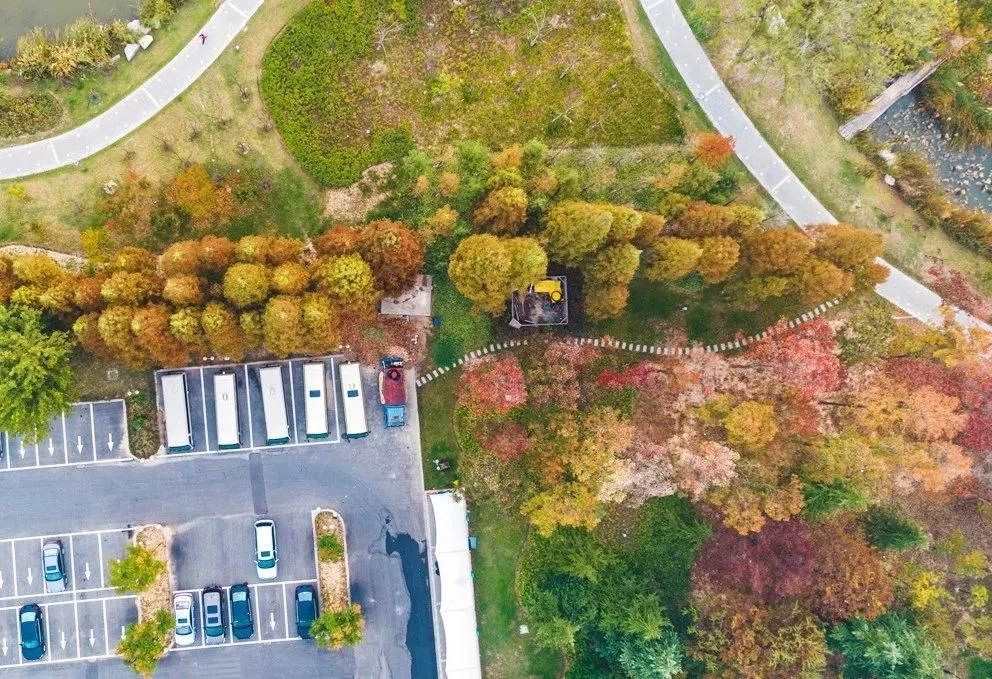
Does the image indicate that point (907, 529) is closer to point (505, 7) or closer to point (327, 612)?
point (327, 612)

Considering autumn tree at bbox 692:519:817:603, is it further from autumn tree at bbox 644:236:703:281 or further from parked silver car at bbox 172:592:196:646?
parked silver car at bbox 172:592:196:646

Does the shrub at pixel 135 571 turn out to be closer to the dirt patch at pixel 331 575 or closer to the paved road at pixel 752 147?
the dirt patch at pixel 331 575

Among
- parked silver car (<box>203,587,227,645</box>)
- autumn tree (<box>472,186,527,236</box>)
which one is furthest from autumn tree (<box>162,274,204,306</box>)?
parked silver car (<box>203,587,227,645</box>)

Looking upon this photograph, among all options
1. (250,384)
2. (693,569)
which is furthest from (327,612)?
(693,569)

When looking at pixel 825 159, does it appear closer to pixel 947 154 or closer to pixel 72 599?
pixel 947 154

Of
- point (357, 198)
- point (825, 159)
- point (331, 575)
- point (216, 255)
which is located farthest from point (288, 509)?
point (825, 159)

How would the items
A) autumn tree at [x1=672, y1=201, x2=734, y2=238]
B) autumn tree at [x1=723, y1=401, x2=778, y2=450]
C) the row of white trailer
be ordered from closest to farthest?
autumn tree at [x1=672, y1=201, x2=734, y2=238]
autumn tree at [x1=723, y1=401, x2=778, y2=450]
the row of white trailer
